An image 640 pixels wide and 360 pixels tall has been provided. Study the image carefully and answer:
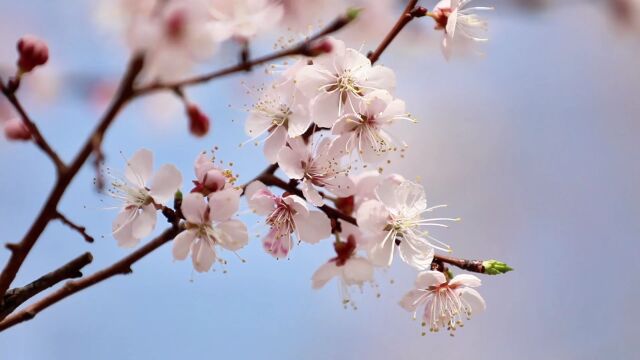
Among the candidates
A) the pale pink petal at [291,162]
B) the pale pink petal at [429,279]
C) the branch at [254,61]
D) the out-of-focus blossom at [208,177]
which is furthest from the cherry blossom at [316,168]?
the branch at [254,61]

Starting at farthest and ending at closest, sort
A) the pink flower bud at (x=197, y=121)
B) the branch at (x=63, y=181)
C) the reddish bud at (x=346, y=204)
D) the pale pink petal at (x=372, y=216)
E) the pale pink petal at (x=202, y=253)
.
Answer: the reddish bud at (x=346, y=204)
the pale pink petal at (x=372, y=216)
the pale pink petal at (x=202, y=253)
the pink flower bud at (x=197, y=121)
the branch at (x=63, y=181)

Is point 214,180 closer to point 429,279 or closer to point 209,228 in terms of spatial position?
point 209,228

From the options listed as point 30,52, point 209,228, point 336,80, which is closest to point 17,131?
→ point 30,52

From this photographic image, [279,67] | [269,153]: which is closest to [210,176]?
[269,153]

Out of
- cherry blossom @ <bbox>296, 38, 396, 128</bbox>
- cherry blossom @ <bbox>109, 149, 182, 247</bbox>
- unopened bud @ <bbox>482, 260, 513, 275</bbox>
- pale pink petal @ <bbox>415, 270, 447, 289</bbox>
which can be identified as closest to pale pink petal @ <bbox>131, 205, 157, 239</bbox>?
cherry blossom @ <bbox>109, 149, 182, 247</bbox>

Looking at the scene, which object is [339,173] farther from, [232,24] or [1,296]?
[1,296]

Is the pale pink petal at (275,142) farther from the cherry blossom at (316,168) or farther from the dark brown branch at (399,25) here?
the dark brown branch at (399,25)

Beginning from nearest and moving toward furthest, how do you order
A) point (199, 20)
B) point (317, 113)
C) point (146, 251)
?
point (199, 20) < point (146, 251) < point (317, 113)

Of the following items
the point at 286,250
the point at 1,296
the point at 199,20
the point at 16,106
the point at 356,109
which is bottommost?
the point at 286,250
